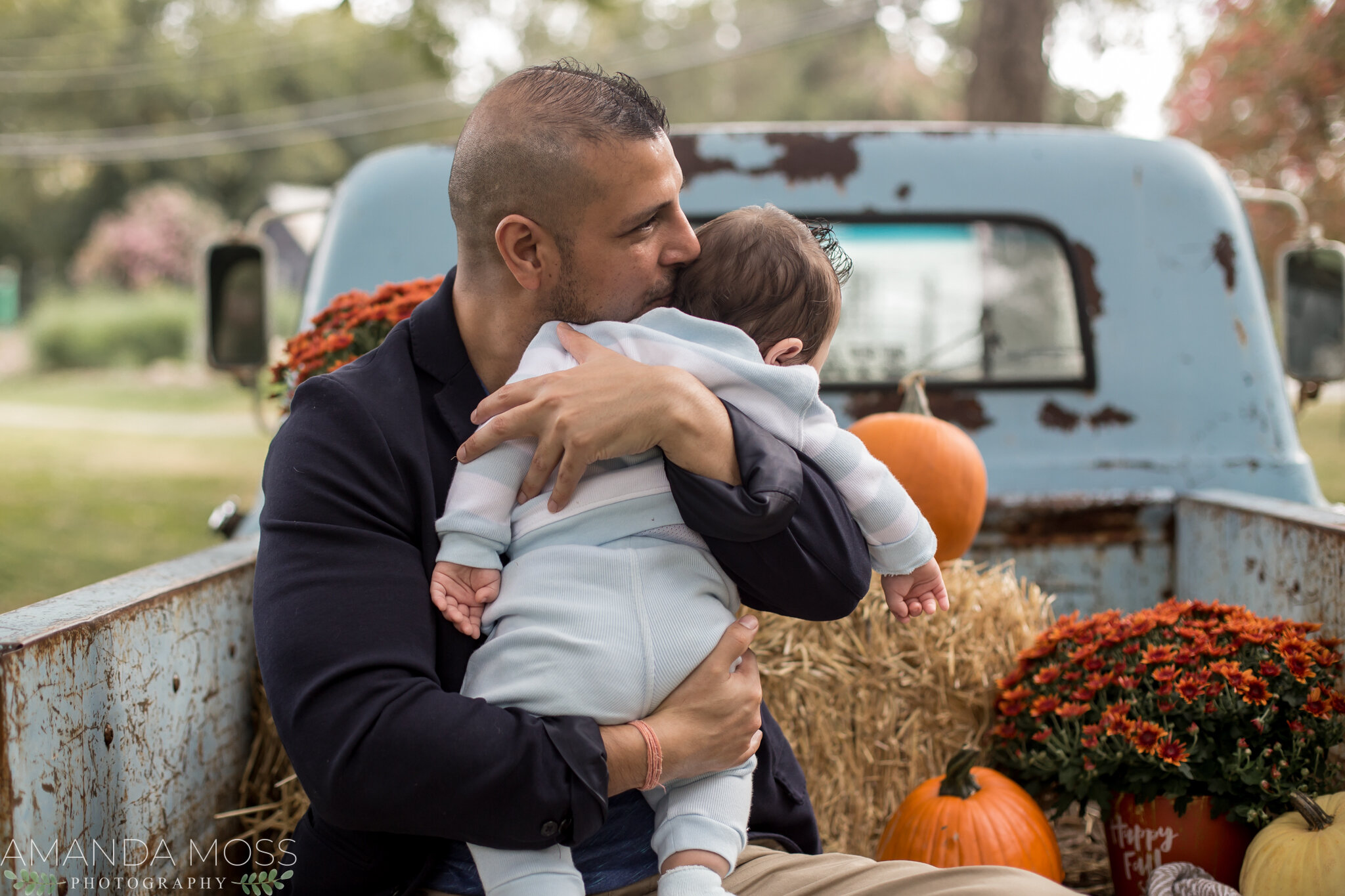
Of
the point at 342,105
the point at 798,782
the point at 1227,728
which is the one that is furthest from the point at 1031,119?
the point at 342,105

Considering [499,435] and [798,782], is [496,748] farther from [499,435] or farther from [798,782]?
[798,782]

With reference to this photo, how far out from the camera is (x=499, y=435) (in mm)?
1560

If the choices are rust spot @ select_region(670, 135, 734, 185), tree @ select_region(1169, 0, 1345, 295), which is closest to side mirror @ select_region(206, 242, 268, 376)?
rust spot @ select_region(670, 135, 734, 185)

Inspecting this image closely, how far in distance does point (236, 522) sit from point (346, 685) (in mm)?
2087

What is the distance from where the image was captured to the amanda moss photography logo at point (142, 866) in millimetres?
1435

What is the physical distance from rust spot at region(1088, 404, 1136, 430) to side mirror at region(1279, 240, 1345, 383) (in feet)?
2.23

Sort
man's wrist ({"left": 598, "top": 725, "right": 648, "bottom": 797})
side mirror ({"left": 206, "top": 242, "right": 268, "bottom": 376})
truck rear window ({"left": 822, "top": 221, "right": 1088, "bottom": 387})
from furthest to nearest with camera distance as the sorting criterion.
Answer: side mirror ({"left": 206, "top": 242, "right": 268, "bottom": 376}), truck rear window ({"left": 822, "top": 221, "right": 1088, "bottom": 387}), man's wrist ({"left": 598, "top": 725, "right": 648, "bottom": 797})

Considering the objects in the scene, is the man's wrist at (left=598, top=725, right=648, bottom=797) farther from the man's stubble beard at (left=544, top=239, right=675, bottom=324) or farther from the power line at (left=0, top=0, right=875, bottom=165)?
the power line at (left=0, top=0, right=875, bottom=165)

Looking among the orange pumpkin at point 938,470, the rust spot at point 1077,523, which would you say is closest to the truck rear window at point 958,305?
the rust spot at point 1077,523

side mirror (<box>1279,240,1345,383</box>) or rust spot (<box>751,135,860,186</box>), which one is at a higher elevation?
rust spot (<box>751,135,860,186</box>)

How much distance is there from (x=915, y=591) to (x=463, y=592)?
28.8 inches

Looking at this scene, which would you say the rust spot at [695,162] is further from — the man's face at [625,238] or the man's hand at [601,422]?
the man's hand at [601,422]

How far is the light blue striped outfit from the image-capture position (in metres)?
1.52

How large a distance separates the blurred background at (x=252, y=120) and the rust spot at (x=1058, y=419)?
13.1ft
